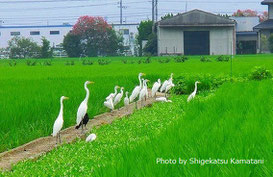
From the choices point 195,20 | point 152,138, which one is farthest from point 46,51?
point 152,138

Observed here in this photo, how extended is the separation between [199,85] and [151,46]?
3855 cm

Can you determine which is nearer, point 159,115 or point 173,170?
point 173,170

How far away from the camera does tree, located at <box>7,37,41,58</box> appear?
5762 cm

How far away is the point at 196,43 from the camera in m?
49.6

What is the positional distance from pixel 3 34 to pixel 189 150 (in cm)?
7662

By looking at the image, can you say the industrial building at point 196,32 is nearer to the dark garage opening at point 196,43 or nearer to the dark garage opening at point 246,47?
the dark garage opening at point 196,43

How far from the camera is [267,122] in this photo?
530 cm

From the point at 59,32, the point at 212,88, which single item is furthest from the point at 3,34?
Answer: the point at 212,88

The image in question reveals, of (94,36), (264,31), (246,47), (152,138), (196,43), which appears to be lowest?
(246,47)

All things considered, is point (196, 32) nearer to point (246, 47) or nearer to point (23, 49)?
point (246, 47)

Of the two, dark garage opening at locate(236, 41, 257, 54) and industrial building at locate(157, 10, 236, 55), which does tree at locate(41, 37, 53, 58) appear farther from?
dark garage opening at locate(236, 41, 257, 54)

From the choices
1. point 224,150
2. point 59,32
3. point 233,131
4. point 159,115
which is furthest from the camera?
point 59,32

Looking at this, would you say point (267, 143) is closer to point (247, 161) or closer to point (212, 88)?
point (247, 161)

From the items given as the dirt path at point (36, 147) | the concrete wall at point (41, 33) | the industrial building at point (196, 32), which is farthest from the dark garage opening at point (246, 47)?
the dirt path at point (36, 147)
